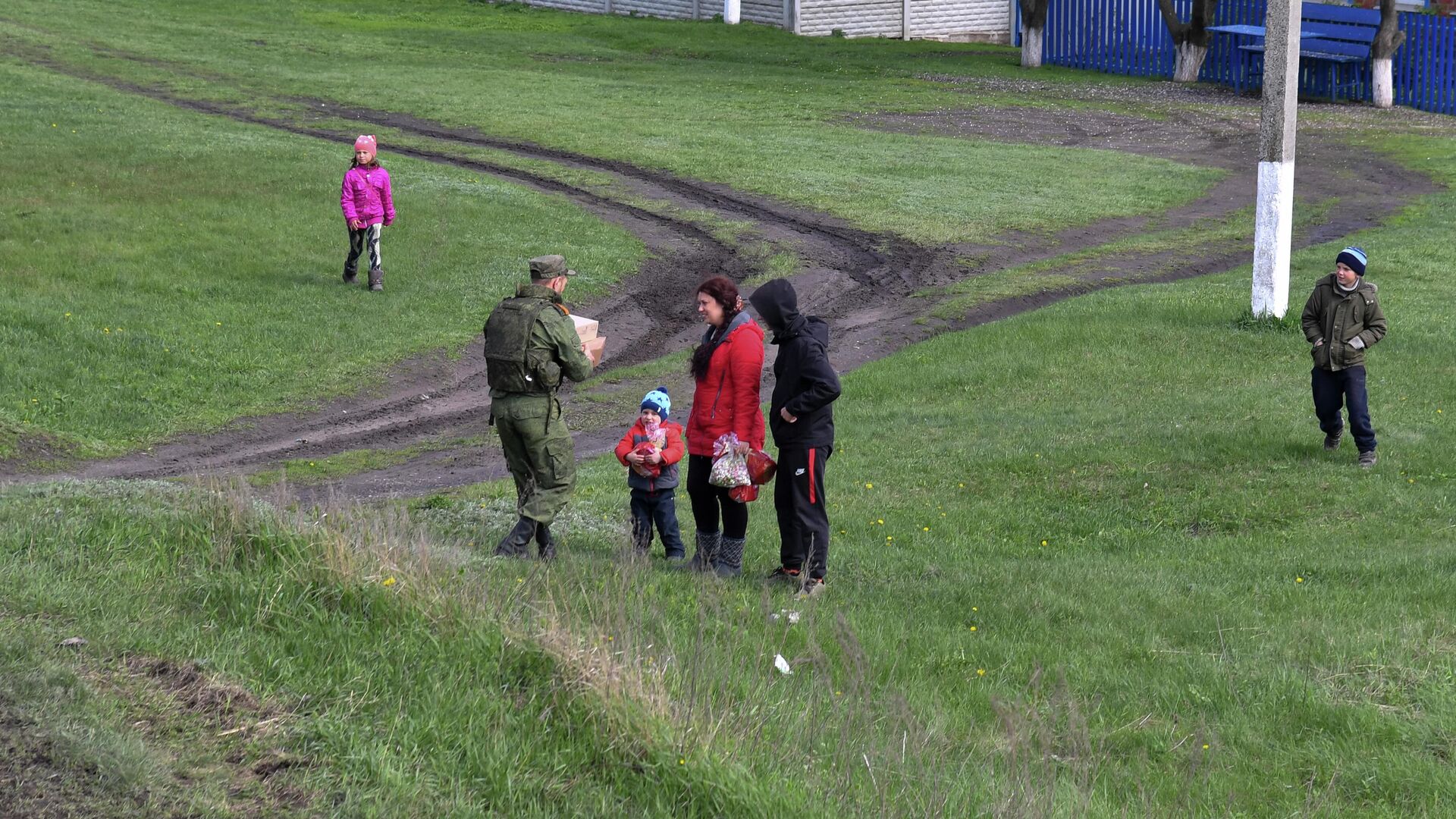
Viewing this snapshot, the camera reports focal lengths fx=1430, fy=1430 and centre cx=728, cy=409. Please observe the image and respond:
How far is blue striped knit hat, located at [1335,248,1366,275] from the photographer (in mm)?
11422

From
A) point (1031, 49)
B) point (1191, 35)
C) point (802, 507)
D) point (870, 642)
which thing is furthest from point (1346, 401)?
point (1031, 49)

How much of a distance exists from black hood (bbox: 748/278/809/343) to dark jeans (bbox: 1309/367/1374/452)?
18.7ft

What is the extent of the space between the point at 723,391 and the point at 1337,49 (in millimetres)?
33973

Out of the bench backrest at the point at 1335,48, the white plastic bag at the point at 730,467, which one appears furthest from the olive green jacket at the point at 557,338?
the bench backrest at the point at 1335,48

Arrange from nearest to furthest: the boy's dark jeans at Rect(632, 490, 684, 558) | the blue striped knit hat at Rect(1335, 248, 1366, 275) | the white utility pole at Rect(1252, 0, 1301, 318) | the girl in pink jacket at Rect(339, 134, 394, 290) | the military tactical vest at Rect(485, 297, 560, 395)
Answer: the military tactical vest at Rect(485, 297, 560, 395) → the boy's dark jeans at Rect(632, 490, 684, 558) → the blue striped knit hat at Rect(1335, 248, 1366, 275) → the white utility pole at Rect(1252, 0, 1301, 318) → the girl in pink jacket at Rect(339, 134, 394, 290)

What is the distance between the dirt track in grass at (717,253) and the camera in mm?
13828

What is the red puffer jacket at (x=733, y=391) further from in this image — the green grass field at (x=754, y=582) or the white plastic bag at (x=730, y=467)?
the green grass field at (x=754, y=582)

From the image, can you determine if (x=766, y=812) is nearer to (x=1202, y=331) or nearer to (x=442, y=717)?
(x=442, y=717)

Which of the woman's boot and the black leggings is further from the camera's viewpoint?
the woman's boot

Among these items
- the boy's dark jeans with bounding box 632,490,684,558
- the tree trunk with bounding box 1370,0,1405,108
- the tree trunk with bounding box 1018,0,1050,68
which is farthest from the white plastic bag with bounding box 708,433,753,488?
the tree trunk with bounding box 1018,0,1050,68

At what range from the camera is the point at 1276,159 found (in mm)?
16000

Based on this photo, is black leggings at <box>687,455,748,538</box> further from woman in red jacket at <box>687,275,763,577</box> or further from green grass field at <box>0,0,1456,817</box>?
green grass field at <box>0,0,1456,817</box>

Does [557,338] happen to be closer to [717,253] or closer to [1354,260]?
[1354,260]

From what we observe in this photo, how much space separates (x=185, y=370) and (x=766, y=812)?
12122 mm
